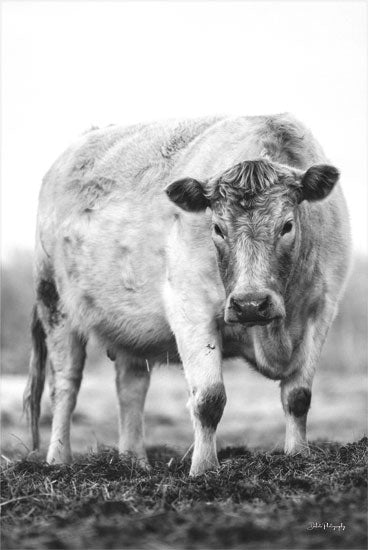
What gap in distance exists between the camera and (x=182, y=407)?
53.1 ft

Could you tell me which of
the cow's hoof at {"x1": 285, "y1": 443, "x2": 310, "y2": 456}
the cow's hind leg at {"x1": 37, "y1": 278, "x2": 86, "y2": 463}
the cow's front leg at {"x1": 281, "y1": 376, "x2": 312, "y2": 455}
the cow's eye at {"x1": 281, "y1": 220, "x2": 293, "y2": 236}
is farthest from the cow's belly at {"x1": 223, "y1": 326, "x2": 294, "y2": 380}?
the cow's hind leg at {"x1": 37, "y1": 278, "x2": 86, "y2": 463}

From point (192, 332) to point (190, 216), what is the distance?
86 cm

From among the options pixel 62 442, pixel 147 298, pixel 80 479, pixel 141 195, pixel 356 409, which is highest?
pixel 141 195

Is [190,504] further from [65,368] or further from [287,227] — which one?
[65,368]

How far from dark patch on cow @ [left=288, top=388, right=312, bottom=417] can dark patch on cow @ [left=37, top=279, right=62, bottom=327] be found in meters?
3.05

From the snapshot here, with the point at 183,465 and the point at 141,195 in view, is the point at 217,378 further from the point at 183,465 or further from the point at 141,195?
the point at 141,195

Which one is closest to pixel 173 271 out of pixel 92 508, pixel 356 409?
pixel 92 508

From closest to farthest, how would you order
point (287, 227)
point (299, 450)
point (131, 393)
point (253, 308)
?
point (253, 308) < point (287, 227) < point (299, 450) < point (131, 393)

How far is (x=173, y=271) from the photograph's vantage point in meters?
7.48

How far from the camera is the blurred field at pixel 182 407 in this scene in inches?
516

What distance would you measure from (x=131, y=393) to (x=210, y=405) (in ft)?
8.69

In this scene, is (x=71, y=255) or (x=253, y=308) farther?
(x=71, y=255)

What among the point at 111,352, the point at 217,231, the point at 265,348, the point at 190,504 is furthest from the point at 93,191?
the point at 190,504

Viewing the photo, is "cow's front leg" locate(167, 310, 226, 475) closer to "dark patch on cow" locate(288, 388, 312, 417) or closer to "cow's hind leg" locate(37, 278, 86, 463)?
"dark patch on cow" locate(288, 388, 312, 417)
